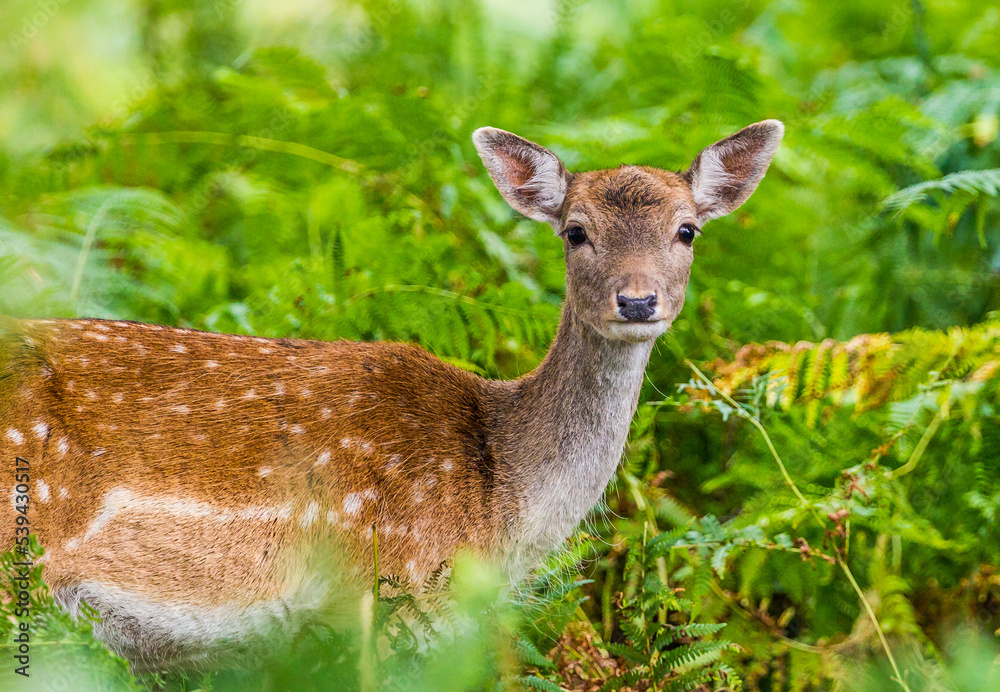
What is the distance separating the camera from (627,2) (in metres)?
8.26

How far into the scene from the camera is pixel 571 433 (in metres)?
3.31

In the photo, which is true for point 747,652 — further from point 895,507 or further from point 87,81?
point 87,81

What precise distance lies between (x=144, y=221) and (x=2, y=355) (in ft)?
8.20

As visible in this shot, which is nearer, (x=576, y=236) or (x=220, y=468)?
(x=220, y=468)

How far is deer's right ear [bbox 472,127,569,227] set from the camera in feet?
11.3

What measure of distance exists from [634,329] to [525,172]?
2.89 feet

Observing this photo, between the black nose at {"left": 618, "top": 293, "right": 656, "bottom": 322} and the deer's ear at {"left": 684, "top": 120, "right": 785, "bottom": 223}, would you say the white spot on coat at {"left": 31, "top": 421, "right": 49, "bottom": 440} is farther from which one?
the deer's ear at {"left": 684, "top": 120, "right": 785, "bottom": 223}

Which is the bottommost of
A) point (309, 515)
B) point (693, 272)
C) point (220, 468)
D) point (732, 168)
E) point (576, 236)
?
point (309, 515)

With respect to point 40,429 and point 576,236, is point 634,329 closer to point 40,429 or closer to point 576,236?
point 576,236

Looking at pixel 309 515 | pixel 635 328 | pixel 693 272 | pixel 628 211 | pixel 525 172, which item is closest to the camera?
pixel 309 515

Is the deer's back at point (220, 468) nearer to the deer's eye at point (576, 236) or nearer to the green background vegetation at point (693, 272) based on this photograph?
the green background vegetation at point (693, 272)

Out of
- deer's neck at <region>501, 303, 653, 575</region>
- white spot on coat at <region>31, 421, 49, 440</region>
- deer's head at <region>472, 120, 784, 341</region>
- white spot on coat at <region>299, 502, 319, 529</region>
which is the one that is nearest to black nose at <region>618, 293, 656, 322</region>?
deer's head at <region>472, 120, 784, 341</region>

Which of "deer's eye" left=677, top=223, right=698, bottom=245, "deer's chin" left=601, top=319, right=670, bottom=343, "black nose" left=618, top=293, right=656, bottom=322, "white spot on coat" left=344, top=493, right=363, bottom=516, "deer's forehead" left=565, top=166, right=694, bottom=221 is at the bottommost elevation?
"white spot on coat" left=344, top=493, right=363, bottom=516

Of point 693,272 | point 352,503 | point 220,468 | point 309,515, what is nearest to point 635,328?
point 352,503
